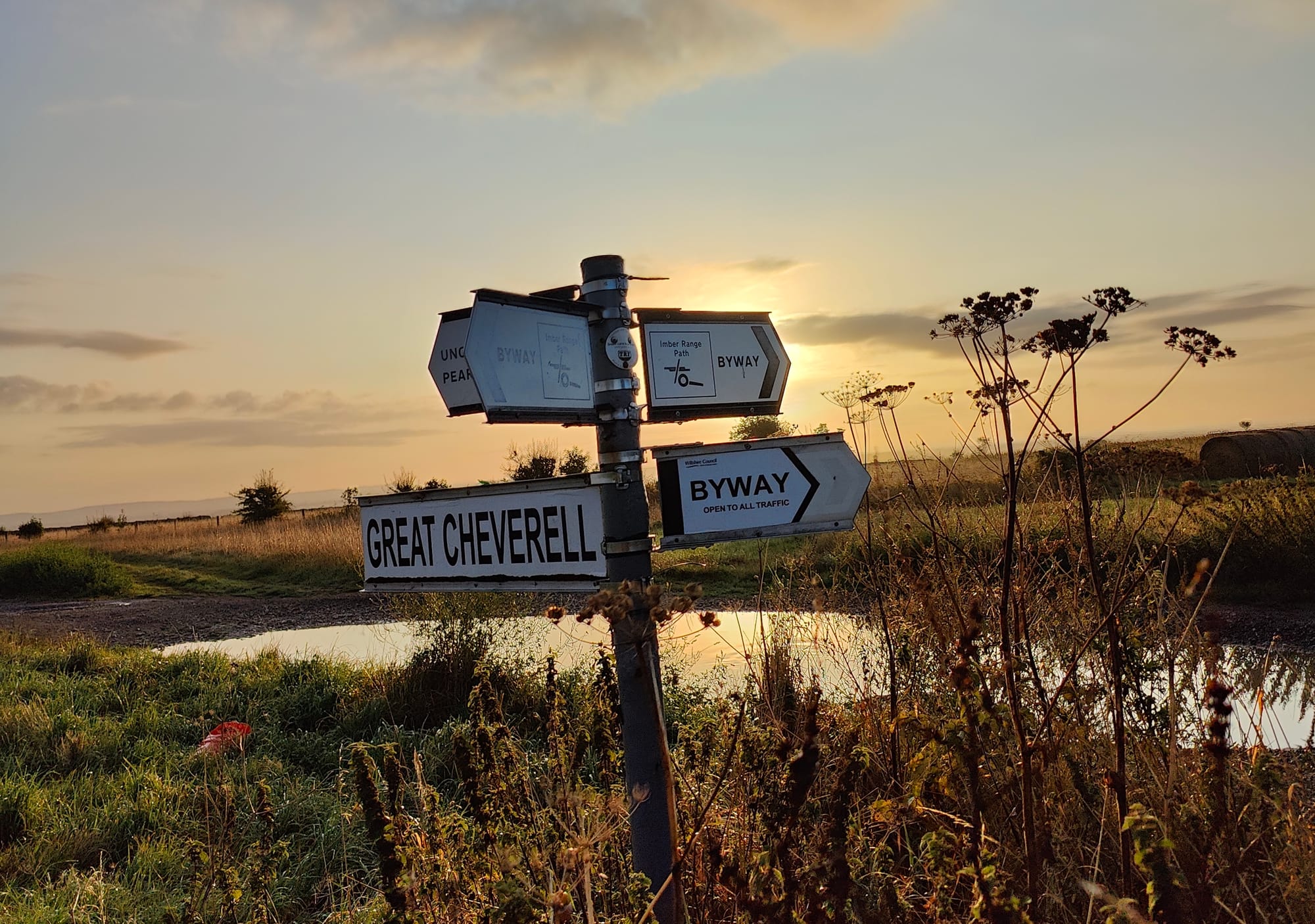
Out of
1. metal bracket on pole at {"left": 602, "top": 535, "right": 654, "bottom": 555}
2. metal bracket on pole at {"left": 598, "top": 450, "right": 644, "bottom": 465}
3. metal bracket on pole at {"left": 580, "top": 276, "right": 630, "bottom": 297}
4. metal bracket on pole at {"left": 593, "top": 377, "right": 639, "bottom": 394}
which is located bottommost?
metal bracket on pole at {"left": 602, "top": 535, "right": 654, "bottom": 555}

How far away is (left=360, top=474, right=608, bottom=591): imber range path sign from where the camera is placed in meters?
2.45

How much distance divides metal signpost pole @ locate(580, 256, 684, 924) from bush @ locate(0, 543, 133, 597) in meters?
20.3

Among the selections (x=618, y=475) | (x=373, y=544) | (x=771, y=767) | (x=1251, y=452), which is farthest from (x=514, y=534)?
(x=1251, y=452)

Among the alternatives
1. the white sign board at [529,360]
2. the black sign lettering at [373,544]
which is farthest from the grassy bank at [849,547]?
the black sign lettering at [373,544]

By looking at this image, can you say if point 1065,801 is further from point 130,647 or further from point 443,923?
point 130,647

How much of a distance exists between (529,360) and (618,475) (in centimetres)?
36

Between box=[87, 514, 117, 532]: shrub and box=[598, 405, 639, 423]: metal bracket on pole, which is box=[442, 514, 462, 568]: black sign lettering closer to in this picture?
box=[598, 405, 639, 423]: metal bracket on pole

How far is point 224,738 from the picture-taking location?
19.6 ft

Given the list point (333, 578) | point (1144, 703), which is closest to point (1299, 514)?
point (1144, 703)

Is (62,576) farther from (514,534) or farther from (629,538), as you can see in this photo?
(629,538)

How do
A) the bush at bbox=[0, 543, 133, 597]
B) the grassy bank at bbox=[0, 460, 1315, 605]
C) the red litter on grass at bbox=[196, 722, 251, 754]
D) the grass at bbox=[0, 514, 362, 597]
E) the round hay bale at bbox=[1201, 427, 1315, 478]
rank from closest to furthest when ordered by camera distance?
the grassy bank at bbox=[0, 460, 1315, 605] < the red litter on grass at bbox=[196, 722, 251, 754] < the grass at bbox=[0, 514, 362, 597] < the round hay bale at bbox=[1201, 427, 1315, 478] < the bush at bbox=[0, 543, 133, 597]

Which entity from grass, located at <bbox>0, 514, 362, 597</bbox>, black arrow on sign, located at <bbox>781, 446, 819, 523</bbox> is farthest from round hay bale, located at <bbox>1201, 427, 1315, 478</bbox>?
black arrow on sign, located at <bbox>781, 446, 819, 523</bbox>

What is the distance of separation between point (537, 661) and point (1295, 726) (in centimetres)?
525

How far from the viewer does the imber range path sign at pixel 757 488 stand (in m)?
2.54
